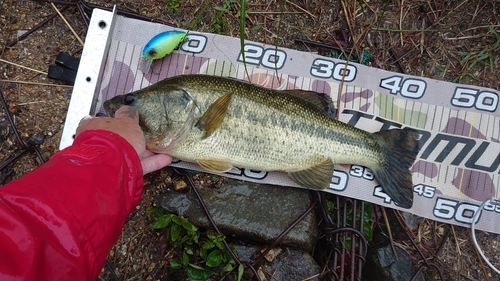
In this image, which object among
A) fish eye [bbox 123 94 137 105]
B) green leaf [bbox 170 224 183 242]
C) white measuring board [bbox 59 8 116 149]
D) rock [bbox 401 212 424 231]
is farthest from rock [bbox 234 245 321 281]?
white measuring board [bbox 59 8 116 149]

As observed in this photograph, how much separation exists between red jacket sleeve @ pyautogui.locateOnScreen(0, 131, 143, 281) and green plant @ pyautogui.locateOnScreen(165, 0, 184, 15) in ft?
6.09

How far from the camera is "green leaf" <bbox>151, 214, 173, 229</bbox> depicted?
313 cm

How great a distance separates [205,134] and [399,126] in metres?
1.92

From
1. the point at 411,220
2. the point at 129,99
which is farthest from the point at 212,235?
the point at 411,220

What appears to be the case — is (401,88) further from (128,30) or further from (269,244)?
(128,30)

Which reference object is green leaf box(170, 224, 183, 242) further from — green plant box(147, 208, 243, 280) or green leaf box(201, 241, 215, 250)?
green leaf box(201, 241, 215, 250)

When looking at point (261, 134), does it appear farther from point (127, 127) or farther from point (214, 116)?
point (127, 127)

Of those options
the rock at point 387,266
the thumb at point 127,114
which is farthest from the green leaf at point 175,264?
the rock at point 387,266

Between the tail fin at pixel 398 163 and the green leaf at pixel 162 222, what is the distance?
1947mm

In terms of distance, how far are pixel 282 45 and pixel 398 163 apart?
1621 mm

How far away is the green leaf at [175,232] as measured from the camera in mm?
3119

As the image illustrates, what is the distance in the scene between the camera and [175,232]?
3.13m

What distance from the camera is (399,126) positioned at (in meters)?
3.46

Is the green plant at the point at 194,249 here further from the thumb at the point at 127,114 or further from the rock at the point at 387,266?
the rock at the point at 387,266
